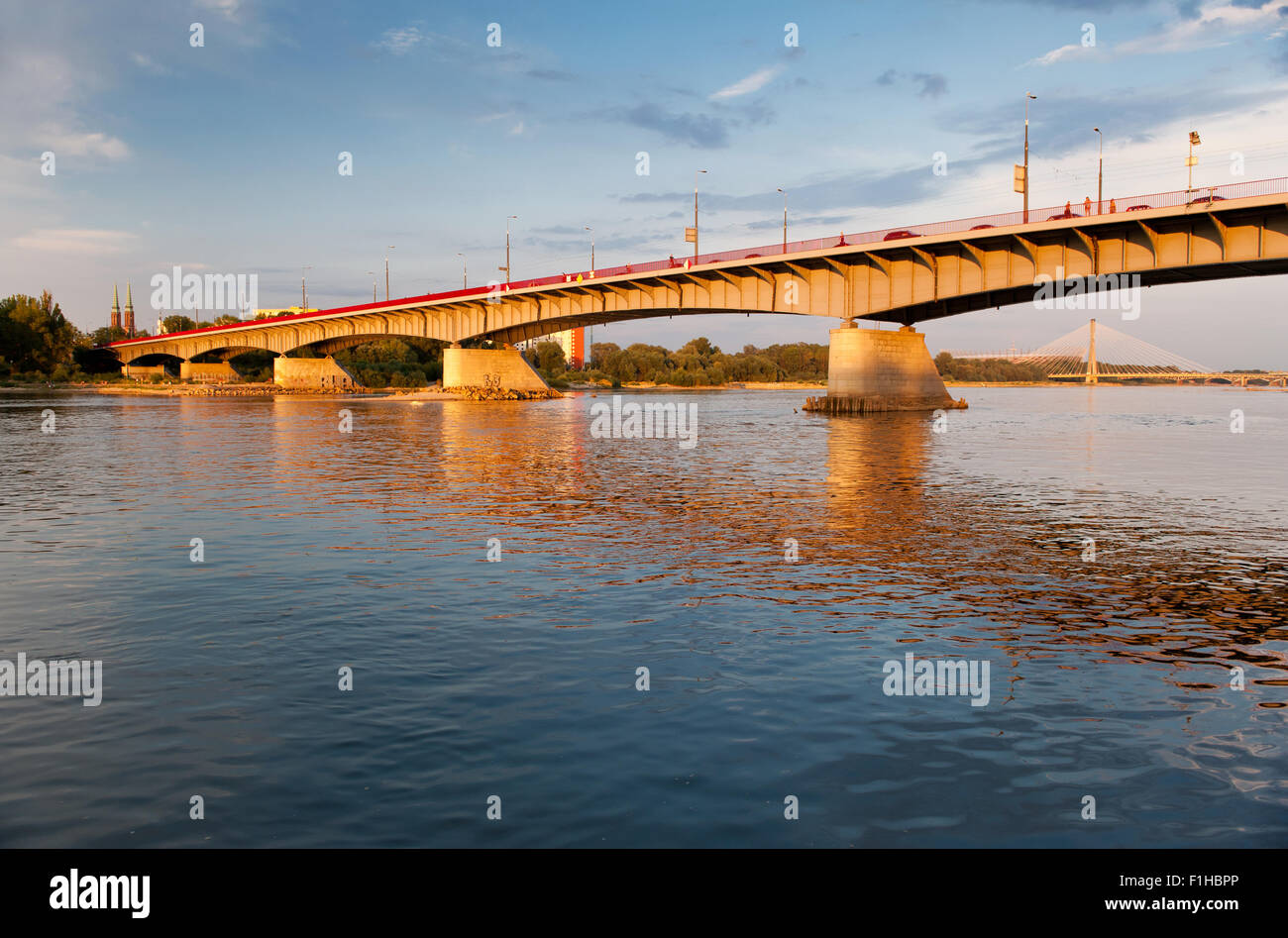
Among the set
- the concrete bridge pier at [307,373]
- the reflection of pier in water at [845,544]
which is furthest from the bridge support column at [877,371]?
the concrete bridge pier at [307,373]

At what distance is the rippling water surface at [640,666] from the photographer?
263 inches

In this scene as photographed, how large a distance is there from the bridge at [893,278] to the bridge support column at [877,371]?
0.46ft

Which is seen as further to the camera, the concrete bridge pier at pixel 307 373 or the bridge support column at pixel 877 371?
the concrete bridge pier at pixel 307 373

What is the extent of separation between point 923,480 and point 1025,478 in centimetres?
415

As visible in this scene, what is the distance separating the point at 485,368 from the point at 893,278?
60.2 metres

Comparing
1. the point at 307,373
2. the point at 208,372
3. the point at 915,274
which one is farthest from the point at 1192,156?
the point at 208,372

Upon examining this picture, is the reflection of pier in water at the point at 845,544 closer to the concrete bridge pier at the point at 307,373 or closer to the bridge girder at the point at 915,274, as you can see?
the bridge girder at the point at 915,274

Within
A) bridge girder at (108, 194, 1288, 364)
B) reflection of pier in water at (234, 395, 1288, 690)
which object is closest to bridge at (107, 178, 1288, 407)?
bridge girder at (108, 194, 1288, 364)

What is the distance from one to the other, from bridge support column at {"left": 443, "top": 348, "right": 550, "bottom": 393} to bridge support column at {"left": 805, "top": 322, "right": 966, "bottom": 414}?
49312 mm

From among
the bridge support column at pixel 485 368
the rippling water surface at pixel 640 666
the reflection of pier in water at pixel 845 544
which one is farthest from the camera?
the bridge support column at pixel 485 368

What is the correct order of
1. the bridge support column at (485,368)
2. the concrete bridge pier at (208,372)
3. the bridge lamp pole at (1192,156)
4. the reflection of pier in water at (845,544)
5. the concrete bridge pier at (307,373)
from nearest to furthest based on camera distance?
1. the reflection of pier in water at (845,544)
2. the bridge lamp pole at (1192,156)
3. the bridge support column at (485,368)
4. the concrete bridge pier at (307,373)
5. the concrete bridge pier at (208,372)

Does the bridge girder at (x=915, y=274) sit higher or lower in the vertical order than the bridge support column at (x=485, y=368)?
higher

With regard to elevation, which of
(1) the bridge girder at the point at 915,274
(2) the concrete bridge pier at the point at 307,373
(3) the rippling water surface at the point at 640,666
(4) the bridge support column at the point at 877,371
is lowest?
(3) the rippling water surface at the point at 640,666
